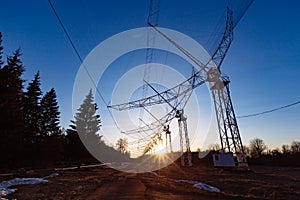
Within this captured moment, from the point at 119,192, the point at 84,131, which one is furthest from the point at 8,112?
the point at 119,192

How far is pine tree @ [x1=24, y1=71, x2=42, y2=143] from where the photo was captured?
1544 inches

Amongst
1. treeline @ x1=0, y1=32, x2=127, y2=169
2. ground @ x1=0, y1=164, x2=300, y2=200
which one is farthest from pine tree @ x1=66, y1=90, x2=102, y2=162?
ground @ x1=0, y1=164, x2=300, y2=200

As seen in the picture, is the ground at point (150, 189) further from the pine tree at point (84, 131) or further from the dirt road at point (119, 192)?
the pine tree at point (84, 131)

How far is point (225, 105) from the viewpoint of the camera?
1195 inches

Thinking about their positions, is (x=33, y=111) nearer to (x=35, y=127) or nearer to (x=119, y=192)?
(x=35, y=127)

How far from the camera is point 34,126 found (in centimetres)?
4106

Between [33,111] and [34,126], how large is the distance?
3.35 m

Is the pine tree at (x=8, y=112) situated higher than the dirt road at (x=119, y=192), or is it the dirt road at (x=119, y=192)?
the pine tree at (x=8, y=112)

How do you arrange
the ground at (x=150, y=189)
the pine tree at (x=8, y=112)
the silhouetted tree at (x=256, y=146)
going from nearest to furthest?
the ground at (x=150, y=189)
the pine tree at (x=8, y=112)
the silhouetted tree at (x=256, y=146)

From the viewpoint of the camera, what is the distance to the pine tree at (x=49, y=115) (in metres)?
43.1

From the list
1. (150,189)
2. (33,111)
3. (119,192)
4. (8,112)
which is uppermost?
(33,111)

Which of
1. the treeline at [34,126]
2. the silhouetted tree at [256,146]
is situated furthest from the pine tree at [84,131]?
the silhouetted tree at [256,146]

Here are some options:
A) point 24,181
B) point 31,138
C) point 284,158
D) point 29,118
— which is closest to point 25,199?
point 24,181

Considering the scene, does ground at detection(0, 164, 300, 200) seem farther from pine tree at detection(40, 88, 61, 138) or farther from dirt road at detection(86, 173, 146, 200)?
pine tree at detection(40, 88, 61, 138)
